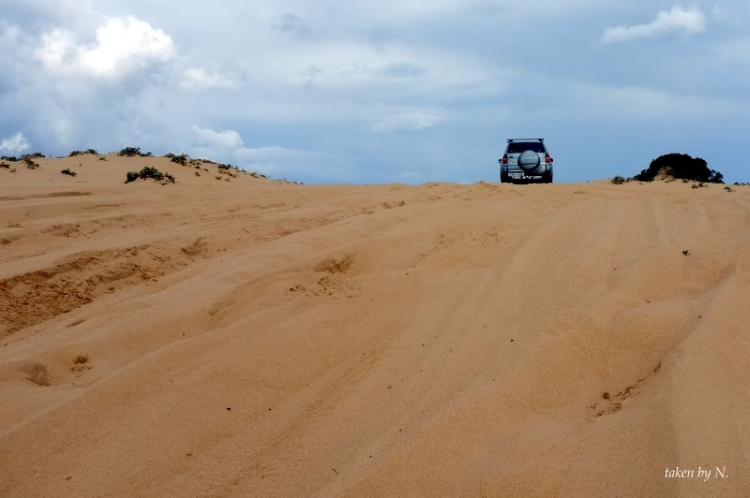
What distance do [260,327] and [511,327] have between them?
5.80ft

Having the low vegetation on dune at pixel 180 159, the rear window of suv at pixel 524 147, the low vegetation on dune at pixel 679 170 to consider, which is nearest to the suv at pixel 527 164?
the rear window of suv at pixel 524 147

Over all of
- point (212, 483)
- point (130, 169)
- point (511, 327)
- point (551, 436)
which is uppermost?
point (130, 169)

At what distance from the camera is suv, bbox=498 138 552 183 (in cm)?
1652

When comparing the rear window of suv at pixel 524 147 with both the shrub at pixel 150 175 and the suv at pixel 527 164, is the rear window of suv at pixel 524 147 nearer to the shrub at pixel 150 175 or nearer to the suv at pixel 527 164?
the suv at pixel 527 164

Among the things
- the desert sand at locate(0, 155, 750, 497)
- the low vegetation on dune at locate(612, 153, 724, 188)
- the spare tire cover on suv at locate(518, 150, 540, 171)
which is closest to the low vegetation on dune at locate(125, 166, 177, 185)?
the desert sand at locate(0, 155, 750, 497)

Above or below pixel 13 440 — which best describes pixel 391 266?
above

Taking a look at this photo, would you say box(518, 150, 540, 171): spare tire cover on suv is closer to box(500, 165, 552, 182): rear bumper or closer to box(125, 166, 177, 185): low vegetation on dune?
box(500, 165, 552, 182): rear bumper

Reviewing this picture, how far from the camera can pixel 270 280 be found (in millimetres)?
5590

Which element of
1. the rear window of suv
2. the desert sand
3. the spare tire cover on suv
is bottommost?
the desert sand

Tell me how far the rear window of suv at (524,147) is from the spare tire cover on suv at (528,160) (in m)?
0.40

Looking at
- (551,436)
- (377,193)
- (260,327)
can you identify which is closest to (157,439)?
(260,327)

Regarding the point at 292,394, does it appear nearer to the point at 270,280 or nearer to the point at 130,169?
the point at 270,280

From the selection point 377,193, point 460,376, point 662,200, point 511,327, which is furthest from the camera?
point 377,193

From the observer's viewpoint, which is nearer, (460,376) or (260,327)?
(460,376)
